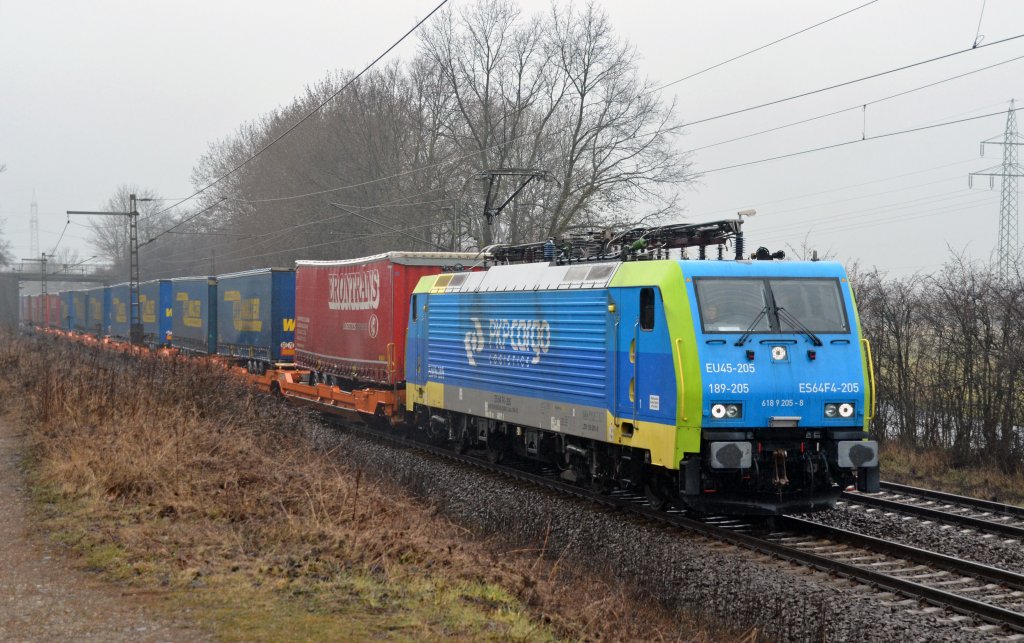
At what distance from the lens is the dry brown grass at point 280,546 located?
260 inches

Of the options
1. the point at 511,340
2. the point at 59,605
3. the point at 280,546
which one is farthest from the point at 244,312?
the point at 59,605

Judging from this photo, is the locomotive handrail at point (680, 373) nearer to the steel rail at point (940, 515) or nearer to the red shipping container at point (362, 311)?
the steel rail at point (940, 515)

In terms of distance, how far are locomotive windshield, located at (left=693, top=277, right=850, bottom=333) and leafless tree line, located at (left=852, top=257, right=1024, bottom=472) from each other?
19.5ft

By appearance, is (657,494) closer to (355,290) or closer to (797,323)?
(797,323)

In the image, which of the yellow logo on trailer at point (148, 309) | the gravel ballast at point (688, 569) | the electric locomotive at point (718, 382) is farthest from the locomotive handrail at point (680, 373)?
the yellow logo on trailer at point (148, 309)

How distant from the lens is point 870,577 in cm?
859

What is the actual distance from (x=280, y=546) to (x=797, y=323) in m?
5.83

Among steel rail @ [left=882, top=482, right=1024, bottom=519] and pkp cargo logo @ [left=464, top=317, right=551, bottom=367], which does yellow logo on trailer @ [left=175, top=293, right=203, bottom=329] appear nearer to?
pkp cargo logo @ [left=464, top=317, right=551, bottom=367]

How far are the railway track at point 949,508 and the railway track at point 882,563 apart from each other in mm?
1570

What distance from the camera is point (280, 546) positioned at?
8.17 m

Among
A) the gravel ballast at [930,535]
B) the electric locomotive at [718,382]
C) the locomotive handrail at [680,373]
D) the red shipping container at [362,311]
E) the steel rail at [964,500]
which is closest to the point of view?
the gravel ballast at [930,535]

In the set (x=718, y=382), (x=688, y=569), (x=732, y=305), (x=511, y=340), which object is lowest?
(x=688, y=569)

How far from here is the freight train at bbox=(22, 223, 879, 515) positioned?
10.0 meters

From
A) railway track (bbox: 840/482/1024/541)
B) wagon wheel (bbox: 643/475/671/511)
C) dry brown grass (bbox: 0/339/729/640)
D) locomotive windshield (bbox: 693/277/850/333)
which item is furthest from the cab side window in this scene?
railway track (bbox: 840/482/1024/541)
